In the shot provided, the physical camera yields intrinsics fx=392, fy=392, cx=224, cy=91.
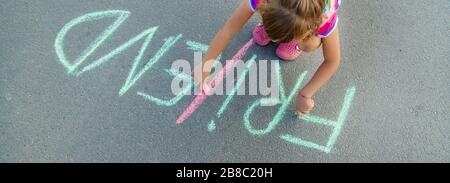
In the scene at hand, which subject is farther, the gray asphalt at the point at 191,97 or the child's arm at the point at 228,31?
the gray asphalt at the point at 191,97

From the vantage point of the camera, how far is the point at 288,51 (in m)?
1.85

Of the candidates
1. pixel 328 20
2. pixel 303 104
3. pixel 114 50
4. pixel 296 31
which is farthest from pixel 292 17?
pixel 114 50

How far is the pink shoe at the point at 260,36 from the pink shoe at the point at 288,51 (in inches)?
2.9

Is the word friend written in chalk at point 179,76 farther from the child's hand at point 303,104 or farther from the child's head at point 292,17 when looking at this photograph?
the child's head at point 292,17

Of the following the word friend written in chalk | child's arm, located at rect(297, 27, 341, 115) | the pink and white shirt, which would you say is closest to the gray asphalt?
the word friend written in chalk

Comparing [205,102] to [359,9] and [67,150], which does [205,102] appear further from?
[359,9]

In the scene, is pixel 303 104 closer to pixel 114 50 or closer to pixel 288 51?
pixel 288 51

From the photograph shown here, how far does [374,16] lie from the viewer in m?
2.01

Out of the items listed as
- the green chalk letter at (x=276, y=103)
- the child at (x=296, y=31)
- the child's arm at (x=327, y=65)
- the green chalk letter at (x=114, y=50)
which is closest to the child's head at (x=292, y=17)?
the child at (x=296, y=31)

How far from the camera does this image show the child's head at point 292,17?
4.13ft

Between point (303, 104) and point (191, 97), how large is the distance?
51 cm

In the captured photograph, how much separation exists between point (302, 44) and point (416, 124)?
655 mm
